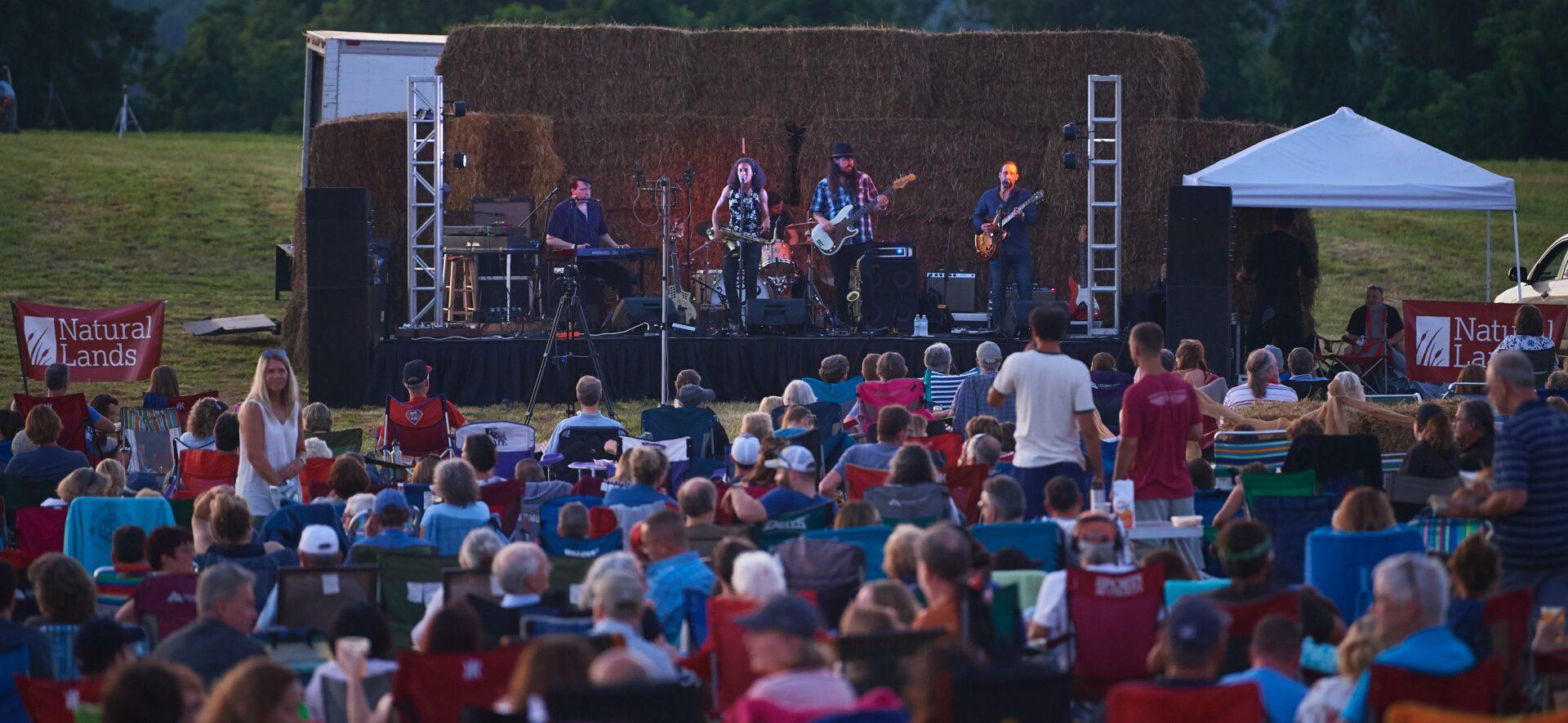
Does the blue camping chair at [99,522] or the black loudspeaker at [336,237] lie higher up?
the black loudspeaker at [336,237]

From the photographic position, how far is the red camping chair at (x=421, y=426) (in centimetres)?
1001

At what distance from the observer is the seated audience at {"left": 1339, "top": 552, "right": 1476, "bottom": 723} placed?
4418mm

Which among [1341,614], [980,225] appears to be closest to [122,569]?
[1341,614]

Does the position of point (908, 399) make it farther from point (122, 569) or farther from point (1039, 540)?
point (122, 569)

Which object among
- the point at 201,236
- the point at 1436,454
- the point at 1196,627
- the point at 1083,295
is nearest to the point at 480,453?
the point at 1436,454

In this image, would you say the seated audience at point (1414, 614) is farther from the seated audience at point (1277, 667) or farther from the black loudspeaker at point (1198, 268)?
the black loudspeaker at point (1198, 268)

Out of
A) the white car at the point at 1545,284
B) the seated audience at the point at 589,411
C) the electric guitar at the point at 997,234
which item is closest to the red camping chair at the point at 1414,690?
the seated audience at the point at 589,411

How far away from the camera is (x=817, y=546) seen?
5.75m

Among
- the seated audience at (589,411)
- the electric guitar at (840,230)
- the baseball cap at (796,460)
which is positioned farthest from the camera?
the electric guitar at (840,230)

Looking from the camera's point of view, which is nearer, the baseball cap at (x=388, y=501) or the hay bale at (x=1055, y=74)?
the baseball cap at (x=388, y=501)

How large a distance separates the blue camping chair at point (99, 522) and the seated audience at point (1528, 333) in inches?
336

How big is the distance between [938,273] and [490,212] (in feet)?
13.0

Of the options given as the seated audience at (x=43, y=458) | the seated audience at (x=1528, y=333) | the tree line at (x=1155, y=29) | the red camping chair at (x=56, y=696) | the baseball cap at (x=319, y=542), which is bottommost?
the red camping chair at (x=56, y=696)

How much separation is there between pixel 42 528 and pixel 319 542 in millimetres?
1672
